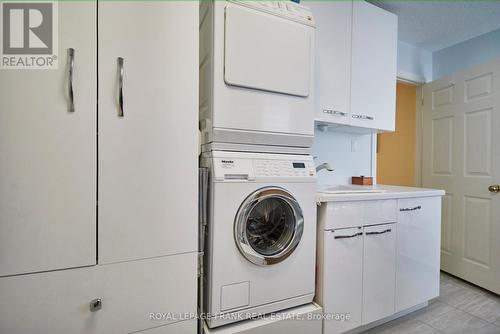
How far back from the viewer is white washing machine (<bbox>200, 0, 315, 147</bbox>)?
1140 millimetres

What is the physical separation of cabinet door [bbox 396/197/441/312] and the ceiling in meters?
1.70

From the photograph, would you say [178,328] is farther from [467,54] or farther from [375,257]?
[467,54]

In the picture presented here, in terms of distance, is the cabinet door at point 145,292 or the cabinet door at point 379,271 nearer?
the cabinet door at point 145,292

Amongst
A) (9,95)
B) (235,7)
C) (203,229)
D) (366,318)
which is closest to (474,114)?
(366,318)

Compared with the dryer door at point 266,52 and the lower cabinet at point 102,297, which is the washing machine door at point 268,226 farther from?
the dryer door at point 266,52

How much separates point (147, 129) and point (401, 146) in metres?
2.82

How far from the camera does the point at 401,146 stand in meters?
2.71

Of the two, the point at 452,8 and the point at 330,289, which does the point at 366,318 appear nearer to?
the point at 330,289

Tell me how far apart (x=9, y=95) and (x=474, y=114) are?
3.36 m

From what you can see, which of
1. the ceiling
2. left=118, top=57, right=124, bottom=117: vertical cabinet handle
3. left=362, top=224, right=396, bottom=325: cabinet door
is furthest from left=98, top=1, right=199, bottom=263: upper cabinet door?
the ceiling

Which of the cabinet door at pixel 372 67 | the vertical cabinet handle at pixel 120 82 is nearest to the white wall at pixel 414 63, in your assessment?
the cabinet door at pixel 372 67

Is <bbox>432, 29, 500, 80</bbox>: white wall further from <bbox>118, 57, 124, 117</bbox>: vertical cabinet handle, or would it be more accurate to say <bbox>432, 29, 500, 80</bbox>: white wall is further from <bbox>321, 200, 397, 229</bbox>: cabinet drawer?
<bbox>118, 57, 124, 117</bbox>: vertical cabinet handle

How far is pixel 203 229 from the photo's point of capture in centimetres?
116

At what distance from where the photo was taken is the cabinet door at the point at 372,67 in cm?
178
